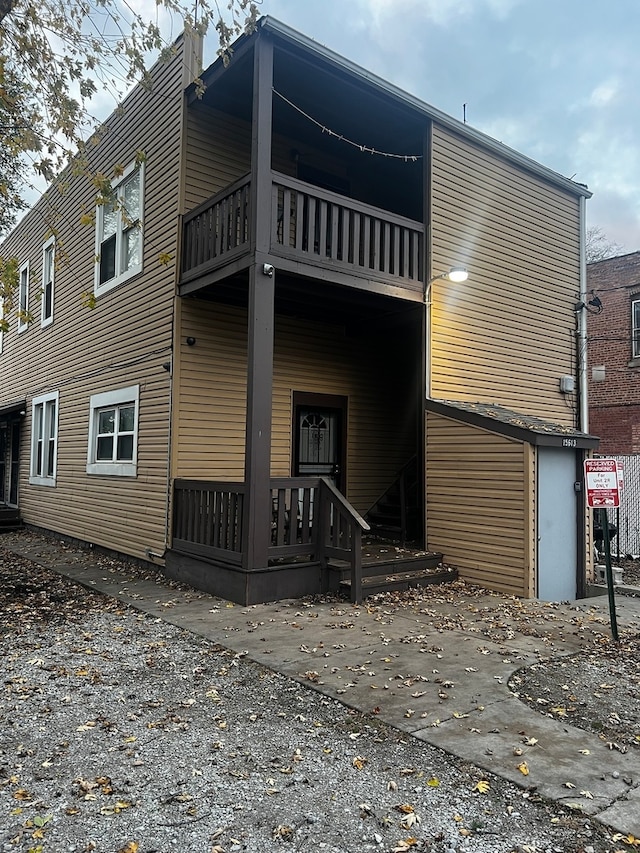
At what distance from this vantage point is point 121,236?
10.7 meters

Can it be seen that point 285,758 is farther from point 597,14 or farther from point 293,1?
point 597,14

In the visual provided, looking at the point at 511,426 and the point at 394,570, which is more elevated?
the point at 511,426

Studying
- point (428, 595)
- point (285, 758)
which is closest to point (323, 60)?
point (428, 595)

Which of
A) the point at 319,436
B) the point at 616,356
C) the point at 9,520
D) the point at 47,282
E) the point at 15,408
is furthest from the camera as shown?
the point at 616,356

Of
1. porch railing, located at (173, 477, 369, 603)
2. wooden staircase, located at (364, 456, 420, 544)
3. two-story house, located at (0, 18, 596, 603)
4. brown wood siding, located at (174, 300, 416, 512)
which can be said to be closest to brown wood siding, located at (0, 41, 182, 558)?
two-story house, located at (0, 18, 596, 603)

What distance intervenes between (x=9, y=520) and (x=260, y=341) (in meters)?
10.8

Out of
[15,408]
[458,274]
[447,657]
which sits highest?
Answer: [458,274]

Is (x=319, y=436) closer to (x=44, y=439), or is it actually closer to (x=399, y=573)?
(x=399, y=573)

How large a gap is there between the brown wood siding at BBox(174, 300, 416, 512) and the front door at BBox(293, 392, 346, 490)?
0.14m

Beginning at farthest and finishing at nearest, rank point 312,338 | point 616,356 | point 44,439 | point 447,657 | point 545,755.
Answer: point 616,356 → point 44,439 → point 312,338 → point 447,657 → point 545,755

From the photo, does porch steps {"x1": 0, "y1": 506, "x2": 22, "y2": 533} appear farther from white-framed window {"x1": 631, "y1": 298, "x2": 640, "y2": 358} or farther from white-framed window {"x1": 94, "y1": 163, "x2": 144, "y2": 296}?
white-framed window {"x1": 631, "y1": 298, "x2": 640, "y2": 358}

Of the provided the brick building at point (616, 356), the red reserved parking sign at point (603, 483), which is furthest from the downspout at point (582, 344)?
the red reserved parking sign at point (603, 483)

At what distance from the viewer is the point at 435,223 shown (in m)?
9.62

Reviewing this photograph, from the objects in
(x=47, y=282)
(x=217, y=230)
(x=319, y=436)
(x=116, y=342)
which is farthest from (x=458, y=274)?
(x=47, y=282)
